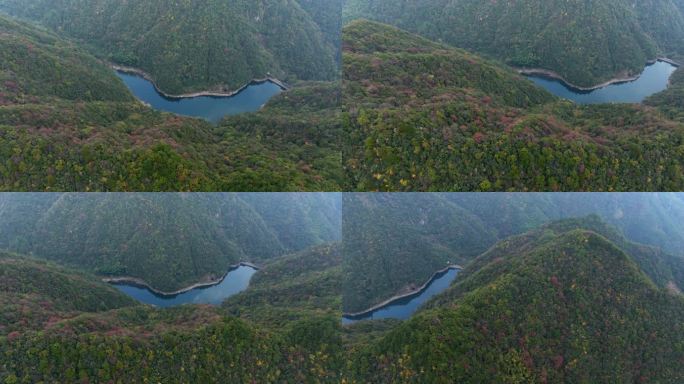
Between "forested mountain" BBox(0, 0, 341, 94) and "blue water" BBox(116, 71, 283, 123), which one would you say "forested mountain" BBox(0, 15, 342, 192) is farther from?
"forested mountain" BBox(0, 0, 341, 94)

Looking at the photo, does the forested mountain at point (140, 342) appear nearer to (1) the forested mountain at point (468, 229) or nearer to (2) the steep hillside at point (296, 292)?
(2) the steep hillside at point (296, 292)

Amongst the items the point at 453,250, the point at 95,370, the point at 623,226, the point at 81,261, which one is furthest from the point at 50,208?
the point at 623,226

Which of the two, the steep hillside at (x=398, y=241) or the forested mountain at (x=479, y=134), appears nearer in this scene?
the forested mountain at (x=479, y=134)

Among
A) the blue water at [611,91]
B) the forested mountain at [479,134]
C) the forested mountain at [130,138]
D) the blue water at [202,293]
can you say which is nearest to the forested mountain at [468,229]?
the blue water at [611,91]

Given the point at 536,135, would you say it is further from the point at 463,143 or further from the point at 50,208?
the point at 50,208

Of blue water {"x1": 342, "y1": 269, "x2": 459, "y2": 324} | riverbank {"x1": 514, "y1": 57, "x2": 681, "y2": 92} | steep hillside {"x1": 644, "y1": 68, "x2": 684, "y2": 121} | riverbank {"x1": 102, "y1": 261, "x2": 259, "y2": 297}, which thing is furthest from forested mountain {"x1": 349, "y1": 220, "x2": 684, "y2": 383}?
riverbank {"x1": 102, "y1": 261, "x2": 259, "y2": 297}

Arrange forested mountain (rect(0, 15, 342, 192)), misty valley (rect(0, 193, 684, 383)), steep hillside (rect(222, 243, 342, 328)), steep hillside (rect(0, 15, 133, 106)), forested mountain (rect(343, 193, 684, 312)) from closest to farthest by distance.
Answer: forested mountain (rect(0, 15, 342, 192)) < misty valley (rect(0, 193, 684, 383)) < steep hillside (rect(0, 15, 133, 106)) < steep hillside (rect(222, 243, 342, 328)) < forested mountain (rect(343, 193, 684, 312))
